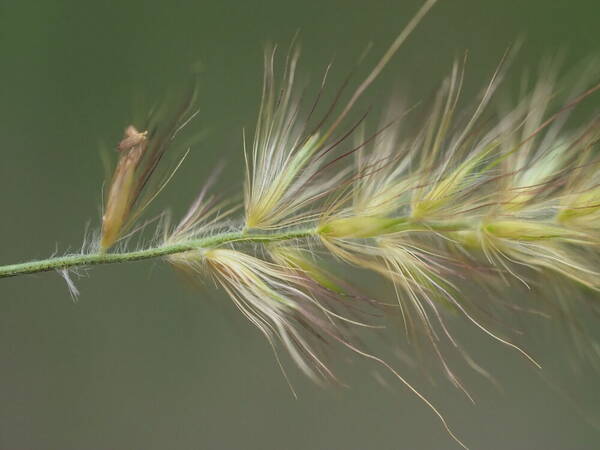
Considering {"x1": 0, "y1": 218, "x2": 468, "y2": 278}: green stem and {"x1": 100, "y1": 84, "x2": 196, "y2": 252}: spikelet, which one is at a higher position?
{"x1": 100, "y1": 84, "x2": 196, "y2": 252}: spikelet

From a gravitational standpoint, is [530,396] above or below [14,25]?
below

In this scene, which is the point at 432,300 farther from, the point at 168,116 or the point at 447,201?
the point at 168,116

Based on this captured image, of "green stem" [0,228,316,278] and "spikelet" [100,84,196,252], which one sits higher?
"spikelet" [100,84,196,252]

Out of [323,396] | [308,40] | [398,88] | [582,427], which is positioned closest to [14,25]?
[308,40]

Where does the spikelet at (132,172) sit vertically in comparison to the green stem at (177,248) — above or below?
above

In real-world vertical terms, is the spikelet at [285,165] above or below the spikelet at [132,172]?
below

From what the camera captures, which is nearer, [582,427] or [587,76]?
[587,76]

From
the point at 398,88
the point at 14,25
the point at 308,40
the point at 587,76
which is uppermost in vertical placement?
the point at 14,25
